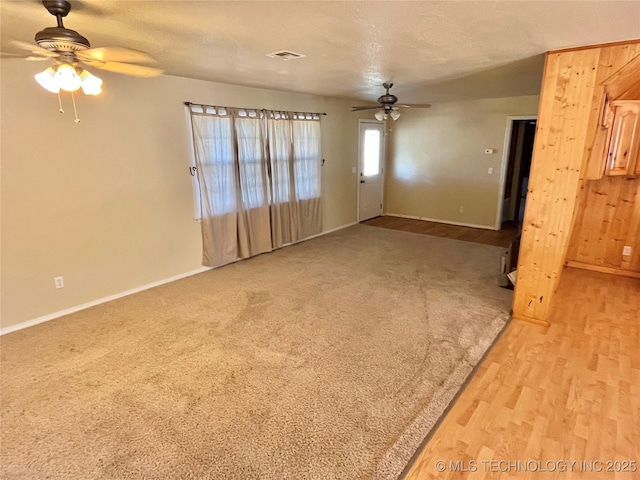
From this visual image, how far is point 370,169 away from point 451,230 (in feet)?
6.75

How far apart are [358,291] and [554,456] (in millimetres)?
2315

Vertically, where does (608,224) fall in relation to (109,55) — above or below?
below

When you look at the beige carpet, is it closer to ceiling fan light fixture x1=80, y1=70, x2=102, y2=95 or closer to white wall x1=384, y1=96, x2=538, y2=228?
ceiling fan light fixture x1=80, y1=70, x2=102, y2=95

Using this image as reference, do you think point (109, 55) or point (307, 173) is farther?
point (307, 173)

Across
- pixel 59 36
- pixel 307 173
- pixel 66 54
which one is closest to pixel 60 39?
pixel 59 36

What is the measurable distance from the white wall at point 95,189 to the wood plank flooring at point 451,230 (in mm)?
3780

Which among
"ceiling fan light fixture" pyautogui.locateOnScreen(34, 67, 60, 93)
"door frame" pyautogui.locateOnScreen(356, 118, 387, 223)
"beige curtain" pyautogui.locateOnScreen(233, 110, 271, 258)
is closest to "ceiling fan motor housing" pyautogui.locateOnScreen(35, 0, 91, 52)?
"ceiling fan light fixture" pyautogui.locateOnScreen(34, 67, 60, 93)

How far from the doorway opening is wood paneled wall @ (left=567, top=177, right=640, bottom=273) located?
207 centimetres

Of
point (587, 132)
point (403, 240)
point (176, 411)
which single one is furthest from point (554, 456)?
point (403, 240)

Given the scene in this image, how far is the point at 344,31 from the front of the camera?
230 centimetres

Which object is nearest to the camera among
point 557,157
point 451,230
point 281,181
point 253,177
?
point 557,157

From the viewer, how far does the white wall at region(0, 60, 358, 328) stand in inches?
123

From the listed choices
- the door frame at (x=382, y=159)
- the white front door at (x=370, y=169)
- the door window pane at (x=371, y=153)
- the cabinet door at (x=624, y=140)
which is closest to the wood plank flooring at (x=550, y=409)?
the cabinet door at (x=624, y=140)

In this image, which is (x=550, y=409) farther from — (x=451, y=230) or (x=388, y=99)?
(x=451, y=230)
